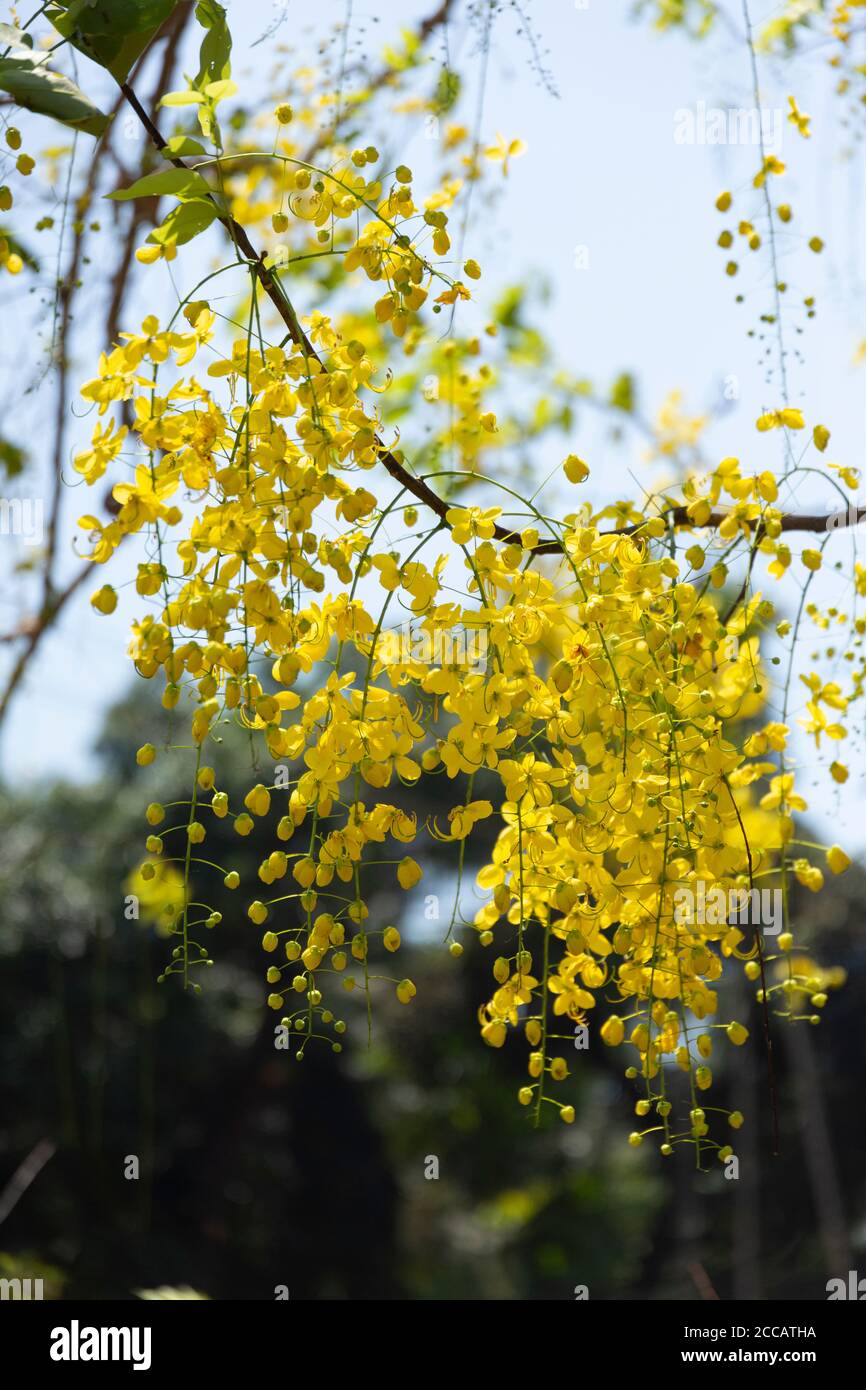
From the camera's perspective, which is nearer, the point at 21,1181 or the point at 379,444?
the point at 379,444

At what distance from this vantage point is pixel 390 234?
0.65 metres

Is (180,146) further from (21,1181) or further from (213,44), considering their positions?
(21,1181)

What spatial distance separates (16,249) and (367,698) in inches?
25.3

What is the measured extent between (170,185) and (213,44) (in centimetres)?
10

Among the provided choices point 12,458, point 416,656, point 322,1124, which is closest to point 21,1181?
point 12,458

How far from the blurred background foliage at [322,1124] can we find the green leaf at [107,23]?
227 centimetres

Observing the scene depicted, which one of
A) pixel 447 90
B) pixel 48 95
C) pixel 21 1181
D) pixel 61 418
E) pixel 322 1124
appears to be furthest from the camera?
pixel 322 1124

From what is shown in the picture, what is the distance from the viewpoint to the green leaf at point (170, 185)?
0.59 meters

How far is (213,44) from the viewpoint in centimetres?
64

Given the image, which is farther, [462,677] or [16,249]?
[16,249]

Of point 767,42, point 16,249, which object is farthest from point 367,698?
point 767,42

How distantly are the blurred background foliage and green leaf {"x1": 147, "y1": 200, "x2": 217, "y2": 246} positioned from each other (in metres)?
2.24

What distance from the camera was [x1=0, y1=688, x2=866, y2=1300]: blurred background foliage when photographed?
3459mm
